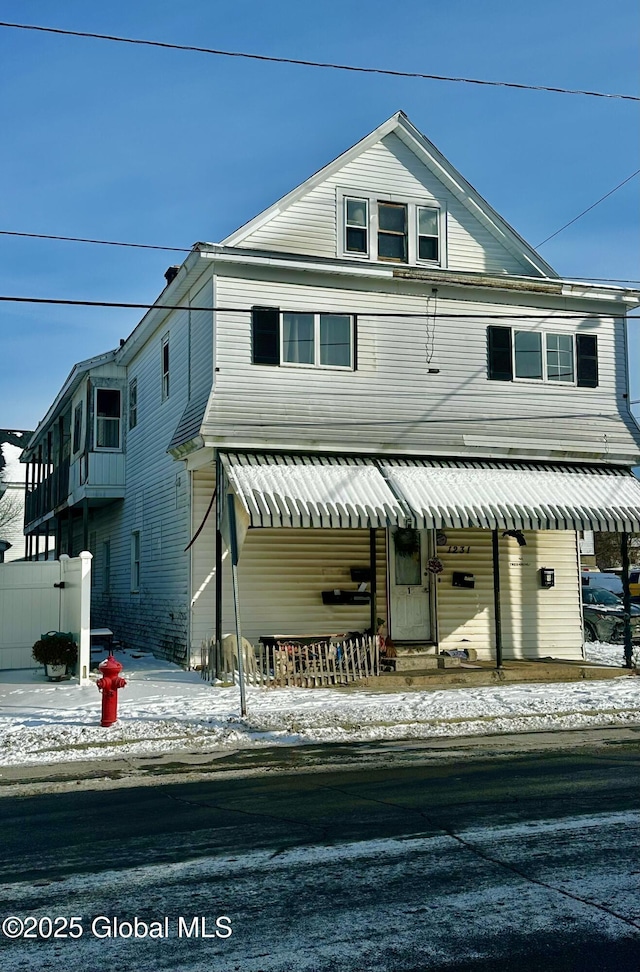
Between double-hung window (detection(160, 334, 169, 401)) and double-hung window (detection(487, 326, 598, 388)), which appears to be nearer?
double-hung window (detection(487, 326, 598, 388))

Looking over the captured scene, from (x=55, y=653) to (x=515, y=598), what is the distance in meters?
9.62

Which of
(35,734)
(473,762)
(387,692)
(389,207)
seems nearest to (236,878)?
(473,762)

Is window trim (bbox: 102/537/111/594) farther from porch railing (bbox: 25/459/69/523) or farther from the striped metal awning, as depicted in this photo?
the striped metal awning

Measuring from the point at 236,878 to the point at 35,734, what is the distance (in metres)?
6.23

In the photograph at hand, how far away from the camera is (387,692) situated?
15234mm

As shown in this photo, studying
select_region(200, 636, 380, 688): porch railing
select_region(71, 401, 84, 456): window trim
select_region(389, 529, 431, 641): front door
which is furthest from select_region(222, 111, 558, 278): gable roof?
select_region(71, 401, 84, 456): window trim

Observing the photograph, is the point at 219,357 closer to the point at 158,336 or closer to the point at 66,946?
the point at 158,336

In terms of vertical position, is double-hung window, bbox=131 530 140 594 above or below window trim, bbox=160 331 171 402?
below

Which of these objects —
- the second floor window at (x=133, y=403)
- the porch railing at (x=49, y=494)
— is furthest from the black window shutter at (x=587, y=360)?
the porch railing at (x=49, y=494)

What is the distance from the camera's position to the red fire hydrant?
11727mm

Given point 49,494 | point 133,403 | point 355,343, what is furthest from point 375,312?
point 49,494

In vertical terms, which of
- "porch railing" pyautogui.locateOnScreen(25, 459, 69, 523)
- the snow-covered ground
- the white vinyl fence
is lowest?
the snow-covered ground

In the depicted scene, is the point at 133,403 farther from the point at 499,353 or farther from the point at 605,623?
the point at 605,623

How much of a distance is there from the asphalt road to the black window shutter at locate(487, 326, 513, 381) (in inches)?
451
